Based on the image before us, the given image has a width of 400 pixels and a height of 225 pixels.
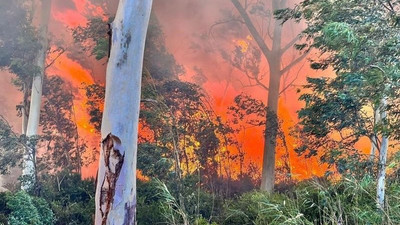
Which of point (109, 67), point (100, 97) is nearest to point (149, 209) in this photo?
point (100, 97)

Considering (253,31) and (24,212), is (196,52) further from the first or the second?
(24,212)

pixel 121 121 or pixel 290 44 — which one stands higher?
pixel 290 44

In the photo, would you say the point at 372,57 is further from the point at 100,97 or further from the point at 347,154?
the point at 100,97

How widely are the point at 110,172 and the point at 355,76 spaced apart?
2.11m

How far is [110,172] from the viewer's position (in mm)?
2455

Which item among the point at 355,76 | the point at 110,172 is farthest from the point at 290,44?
the point at 110,172

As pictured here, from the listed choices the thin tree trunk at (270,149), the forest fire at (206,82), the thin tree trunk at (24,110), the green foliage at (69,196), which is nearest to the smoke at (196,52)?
the forest fire at (206,82)

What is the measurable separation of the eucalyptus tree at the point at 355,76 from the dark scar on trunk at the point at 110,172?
1.79 meters

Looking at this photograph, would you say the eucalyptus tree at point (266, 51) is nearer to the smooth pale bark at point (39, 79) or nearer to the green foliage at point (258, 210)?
the green foliage at point (258, 210)

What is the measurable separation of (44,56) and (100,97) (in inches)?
37.1

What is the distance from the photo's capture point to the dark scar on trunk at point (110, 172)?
2.45m

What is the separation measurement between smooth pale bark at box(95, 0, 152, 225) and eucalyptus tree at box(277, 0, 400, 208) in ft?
4.85

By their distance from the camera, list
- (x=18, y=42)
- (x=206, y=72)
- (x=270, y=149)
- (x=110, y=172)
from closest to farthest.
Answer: (x=110, y=172) → (x=18, y=42) → (x=270, y=149) → (x=206, y=72)

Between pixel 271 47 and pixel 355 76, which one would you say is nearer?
pixel 355 76
